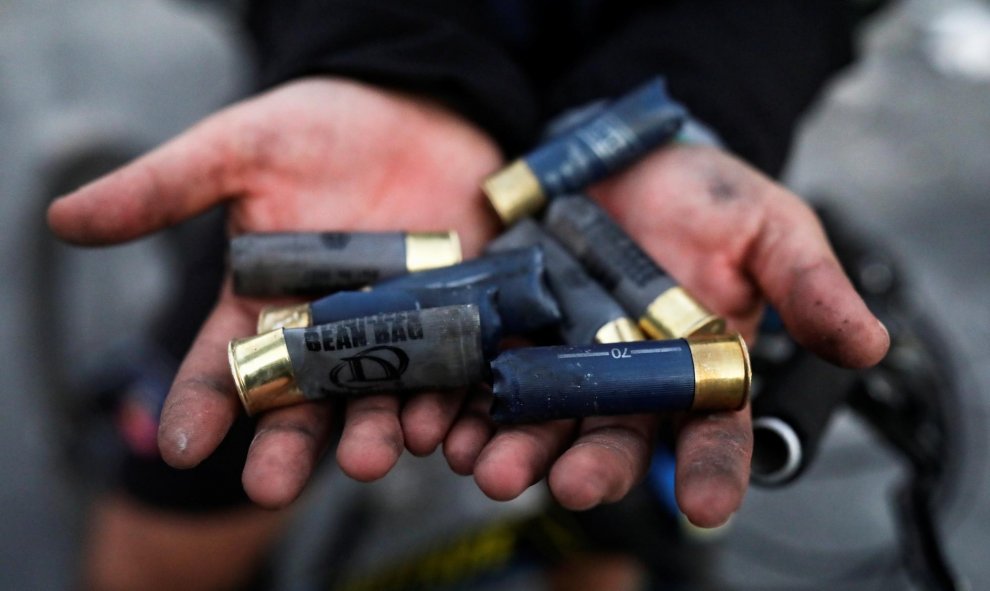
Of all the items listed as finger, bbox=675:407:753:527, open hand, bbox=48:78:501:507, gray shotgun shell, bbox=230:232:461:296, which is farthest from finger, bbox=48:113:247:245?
finger, bbox=675:407:753:527

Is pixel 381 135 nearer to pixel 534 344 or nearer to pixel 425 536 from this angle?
pixel 534 344

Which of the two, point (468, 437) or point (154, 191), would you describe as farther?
point (154, 191)

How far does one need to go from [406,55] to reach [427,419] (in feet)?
3.57

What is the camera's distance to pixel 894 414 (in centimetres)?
210

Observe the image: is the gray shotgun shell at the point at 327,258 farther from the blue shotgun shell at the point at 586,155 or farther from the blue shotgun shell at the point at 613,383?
the blue shotgun shell at the point at 613,383

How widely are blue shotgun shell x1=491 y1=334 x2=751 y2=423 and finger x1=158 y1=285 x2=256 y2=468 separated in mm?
543

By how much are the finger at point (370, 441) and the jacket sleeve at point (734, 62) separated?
131 centimetres

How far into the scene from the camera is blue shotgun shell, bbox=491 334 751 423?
5.56ft

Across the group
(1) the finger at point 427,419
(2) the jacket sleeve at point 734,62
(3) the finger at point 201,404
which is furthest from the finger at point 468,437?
(2) the jacket sleeve at point 734,62

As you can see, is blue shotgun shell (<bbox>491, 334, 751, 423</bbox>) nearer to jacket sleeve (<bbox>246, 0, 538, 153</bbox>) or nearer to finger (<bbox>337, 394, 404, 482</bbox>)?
finger (<bbox>337, 394, 404, 482</bbox>)

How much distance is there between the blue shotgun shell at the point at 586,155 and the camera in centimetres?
236

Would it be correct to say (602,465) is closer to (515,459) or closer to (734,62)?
(515,459)

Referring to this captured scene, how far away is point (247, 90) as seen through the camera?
11.7 ft

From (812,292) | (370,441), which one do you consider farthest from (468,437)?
(812,292)
